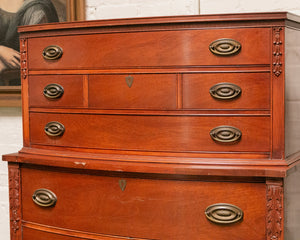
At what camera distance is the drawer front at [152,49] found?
182cm

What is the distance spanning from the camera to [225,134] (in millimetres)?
1868

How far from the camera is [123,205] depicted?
6.51ft

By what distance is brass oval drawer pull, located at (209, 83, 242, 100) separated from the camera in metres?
1.84

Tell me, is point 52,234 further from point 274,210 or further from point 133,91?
point 274,210

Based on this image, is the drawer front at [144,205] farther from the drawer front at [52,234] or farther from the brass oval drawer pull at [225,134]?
the brass oval drawer pull at [225,134]

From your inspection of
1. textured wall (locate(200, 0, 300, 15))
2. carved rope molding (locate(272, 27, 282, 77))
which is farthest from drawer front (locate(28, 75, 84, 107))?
textured wall (locate(200, 0, 300, 15))

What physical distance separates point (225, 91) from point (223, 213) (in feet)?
1.62

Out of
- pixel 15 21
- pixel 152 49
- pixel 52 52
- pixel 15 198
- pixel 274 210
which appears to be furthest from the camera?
pixel 15 21

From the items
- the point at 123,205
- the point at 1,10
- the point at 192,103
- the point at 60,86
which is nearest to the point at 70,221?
the point at 123,205

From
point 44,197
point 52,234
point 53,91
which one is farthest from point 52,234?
point 53,91

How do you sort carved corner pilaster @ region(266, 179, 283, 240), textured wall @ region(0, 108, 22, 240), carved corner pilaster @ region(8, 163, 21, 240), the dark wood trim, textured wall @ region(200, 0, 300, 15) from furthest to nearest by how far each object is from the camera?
textured wall @ region(0, 108, 22, 240) → the dark wood trim → textured wall @ region(200, 0, 300, 15) → carved corner pilaster @ region(8, 163, 21, 240) → carved corner pilaster @ region(266, 179, 283, 240)

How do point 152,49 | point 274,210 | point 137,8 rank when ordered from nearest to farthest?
point 274,210 < point 152,49 < point 137,8

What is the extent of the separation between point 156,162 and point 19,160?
2.26 feet

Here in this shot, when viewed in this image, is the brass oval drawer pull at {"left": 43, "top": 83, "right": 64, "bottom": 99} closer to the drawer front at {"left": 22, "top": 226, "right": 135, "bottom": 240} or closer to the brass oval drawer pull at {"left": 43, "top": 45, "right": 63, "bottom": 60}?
the brass oval drawer pull at {"left": 43, "top": 45, "right": 63, "bottom": 60}
